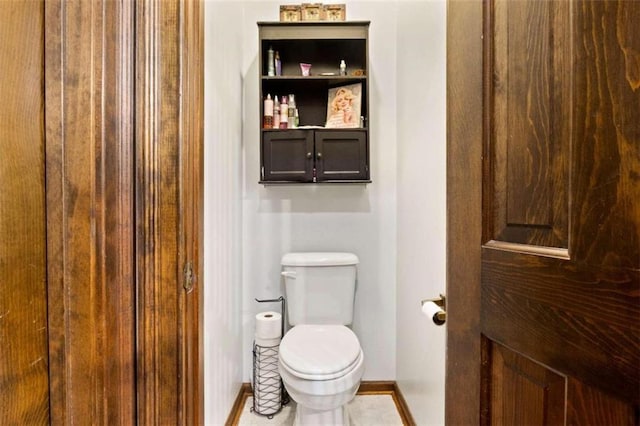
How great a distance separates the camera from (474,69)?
586 millimetres

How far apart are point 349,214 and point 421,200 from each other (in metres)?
0.60

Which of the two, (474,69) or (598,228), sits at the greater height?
(474,69)

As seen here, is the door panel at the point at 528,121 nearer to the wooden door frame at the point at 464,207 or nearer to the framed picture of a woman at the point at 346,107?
the wooden door frame at the point at 464,207

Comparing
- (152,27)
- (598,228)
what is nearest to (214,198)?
(152,27)

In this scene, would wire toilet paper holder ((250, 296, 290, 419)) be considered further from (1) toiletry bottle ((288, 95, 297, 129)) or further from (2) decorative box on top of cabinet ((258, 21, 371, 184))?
(1) toiletry bottle ((288, 95, 297, 129))

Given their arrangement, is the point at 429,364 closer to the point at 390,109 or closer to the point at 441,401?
the point at 441,401

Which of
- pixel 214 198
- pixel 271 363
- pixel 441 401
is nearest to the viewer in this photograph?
pixel 441 401

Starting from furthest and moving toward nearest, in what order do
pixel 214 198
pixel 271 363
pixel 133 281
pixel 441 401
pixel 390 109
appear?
pixel 390 109
pixel 271 363
pixel 214 198
pixel 441 401
pixel 133 281

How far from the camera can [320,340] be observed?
5.35 ft

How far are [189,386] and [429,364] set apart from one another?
3.43ft

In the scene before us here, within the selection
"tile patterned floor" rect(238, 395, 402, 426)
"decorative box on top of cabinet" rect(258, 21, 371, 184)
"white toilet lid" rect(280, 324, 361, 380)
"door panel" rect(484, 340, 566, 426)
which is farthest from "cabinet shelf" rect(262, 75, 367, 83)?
"tile patterned floor" rect(238, 395, 402, 426)

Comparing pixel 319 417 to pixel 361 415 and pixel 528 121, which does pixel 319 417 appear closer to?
pixel 361 415

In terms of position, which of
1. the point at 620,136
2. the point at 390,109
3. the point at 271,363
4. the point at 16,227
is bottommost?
the point at 271,363

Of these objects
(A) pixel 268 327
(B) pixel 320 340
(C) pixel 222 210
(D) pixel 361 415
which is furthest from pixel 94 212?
(D) pixel 361 415
